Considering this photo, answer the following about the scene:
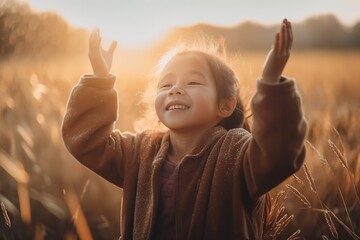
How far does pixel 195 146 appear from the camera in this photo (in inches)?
64.7

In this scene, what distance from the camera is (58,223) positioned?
2.51 m

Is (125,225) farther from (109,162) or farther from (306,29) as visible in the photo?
(306,29)

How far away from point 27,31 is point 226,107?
167 inches

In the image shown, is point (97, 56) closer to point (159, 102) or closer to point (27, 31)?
point (159, 102)

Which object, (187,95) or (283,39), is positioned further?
(187,95)

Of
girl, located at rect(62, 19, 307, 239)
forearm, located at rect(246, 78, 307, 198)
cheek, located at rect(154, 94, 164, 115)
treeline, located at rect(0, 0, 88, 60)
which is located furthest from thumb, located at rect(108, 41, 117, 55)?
treeline, located at rect(0, 0, 88, 60)

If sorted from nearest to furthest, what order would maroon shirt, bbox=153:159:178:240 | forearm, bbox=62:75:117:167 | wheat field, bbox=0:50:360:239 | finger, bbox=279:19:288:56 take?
finger, bbox=279:19:288:56, maroon shirt, bbox=153:159:178:240, forearm, bbox=62:75:117:167, wheat field, bbox=0:50:360:239

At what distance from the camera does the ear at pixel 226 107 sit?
1728 mm

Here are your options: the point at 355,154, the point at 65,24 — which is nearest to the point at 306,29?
the point at 65,24

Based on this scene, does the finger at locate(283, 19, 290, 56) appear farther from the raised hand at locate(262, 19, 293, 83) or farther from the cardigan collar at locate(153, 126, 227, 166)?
the cardigan collar at locate(153, 126, 227, 166)

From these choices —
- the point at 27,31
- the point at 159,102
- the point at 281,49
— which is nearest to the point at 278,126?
the point at 281,49

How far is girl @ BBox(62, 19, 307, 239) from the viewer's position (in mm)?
1289

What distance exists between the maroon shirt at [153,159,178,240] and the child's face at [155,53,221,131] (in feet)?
0.52

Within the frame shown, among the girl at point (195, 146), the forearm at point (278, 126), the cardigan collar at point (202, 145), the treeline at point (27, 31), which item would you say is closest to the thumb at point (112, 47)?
the girl at point (195, 146)
